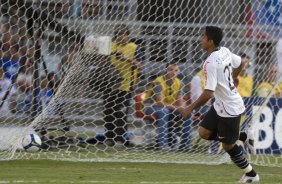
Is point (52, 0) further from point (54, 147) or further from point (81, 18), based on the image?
point (54, 147)

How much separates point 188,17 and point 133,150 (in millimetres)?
2201

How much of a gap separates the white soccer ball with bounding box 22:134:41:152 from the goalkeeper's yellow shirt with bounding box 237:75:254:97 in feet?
12.3

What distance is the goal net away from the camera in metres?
12.2

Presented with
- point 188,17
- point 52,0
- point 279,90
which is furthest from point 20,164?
point 279,90

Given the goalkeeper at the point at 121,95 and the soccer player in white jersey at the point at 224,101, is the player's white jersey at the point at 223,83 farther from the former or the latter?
the goalkeeper at the point at 121,95

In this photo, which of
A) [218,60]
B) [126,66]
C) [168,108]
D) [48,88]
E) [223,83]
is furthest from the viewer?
[168,108]

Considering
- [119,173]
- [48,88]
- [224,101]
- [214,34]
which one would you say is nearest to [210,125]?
[224,101]

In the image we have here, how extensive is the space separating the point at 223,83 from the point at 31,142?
12.4 feet

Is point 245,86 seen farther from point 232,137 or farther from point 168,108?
point 232,137

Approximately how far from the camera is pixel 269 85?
1372 centimetres

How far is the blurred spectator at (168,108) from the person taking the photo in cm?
1323

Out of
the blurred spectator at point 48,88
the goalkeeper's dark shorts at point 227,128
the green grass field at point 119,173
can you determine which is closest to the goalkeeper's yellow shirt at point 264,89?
the green grass field at point 119,173

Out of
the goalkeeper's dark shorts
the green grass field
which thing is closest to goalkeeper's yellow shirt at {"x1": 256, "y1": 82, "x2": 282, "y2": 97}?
the green grass field

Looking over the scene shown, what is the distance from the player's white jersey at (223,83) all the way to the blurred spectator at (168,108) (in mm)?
3518
